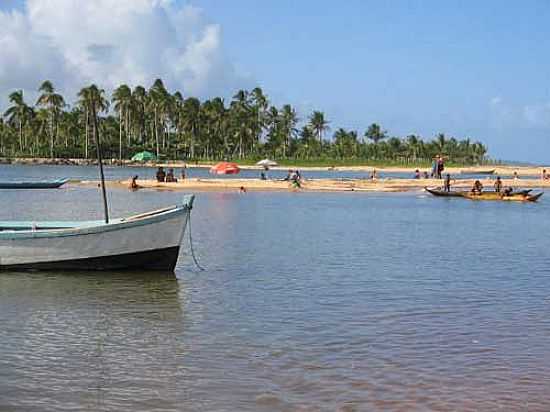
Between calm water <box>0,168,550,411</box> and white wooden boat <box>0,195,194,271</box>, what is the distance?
0.35 m

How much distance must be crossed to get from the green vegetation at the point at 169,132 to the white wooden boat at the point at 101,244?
118345mm

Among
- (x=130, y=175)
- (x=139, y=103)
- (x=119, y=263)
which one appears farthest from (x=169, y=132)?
(x=119, y=263)

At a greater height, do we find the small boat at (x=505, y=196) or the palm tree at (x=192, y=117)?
the palm tree at (x=192, y=117)

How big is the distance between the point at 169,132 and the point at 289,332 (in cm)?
14065

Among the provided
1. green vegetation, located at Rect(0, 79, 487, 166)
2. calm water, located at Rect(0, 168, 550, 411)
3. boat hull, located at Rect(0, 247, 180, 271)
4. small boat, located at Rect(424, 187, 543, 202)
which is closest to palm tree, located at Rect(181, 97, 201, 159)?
green vegetation, located at Rect(0, 79, 487, 166)

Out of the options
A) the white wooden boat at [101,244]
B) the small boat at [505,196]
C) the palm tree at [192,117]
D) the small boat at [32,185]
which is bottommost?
the small boat at [505,196]

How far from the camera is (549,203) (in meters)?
50.7

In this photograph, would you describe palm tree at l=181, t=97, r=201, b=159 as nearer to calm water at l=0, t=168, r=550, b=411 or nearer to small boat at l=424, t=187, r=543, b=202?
small boat at l=424, t=187, r=543, b=202

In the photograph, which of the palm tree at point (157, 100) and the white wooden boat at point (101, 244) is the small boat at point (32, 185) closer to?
the white wooden boat at point (101, 244)

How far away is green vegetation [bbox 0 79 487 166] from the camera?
139250 millimetres

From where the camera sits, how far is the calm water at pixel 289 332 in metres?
9.03

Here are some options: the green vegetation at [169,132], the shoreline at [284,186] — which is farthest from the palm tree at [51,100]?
the shoreline at [284,186]

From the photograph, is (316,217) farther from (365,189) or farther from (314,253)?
(365,189)

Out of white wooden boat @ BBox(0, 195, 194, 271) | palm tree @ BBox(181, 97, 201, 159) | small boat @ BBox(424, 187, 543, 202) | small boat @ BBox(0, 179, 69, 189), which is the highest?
palm tree @ BBox(181, 97, 201, 159)
